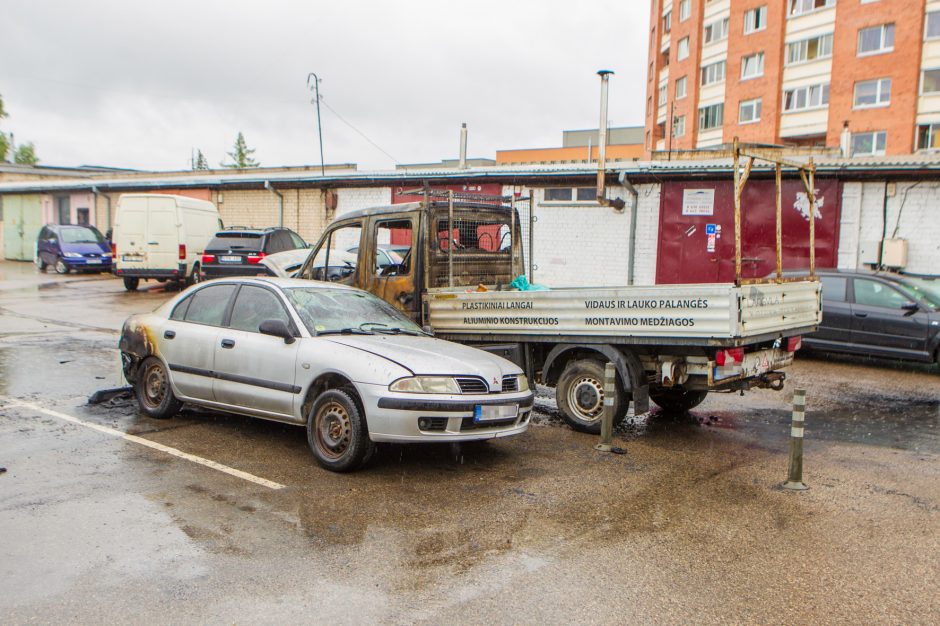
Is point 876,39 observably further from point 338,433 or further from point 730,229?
point 338,433

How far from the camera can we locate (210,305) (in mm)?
7250

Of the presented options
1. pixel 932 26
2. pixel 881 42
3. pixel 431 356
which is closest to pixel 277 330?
pixel 431 356

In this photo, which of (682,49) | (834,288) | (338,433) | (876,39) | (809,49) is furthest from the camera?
(682,49)

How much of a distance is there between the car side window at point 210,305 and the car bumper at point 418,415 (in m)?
2.13

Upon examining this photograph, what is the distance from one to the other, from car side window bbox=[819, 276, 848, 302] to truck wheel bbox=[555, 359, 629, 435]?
21.5 feet

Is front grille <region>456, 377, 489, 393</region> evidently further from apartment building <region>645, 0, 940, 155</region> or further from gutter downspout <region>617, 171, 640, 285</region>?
apartment building <region>645, 0, 940, 155</region>

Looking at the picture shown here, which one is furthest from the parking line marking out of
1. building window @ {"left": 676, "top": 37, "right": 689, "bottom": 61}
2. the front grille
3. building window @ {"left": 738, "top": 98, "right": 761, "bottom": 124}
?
building window @ {"left": 676, "top": 37, "right": 689, "bottom": 61}

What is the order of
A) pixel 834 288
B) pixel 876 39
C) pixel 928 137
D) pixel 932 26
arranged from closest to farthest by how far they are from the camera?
1. pixel 834 288
2. pixel 932 26
3. pixel 928 137
4. pixel 876 39

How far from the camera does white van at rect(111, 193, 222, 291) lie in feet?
66.6

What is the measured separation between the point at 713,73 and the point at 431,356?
49686 mm

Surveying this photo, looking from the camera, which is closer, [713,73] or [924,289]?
[924,289]

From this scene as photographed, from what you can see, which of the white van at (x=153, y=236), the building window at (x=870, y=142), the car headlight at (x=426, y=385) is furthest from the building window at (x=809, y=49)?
the car headlight at (x=426, y=385)

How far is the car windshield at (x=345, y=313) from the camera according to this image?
6.55m

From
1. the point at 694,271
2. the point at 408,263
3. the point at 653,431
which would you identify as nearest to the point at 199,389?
the point at 408,263
